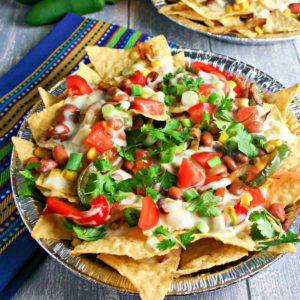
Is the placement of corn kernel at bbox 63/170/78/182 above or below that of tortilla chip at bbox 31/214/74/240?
above

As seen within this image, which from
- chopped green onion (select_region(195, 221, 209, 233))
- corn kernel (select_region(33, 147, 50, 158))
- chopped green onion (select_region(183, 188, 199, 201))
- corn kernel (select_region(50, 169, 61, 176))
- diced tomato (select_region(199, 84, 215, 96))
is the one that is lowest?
chopped green onion (select_region(195, 221, 209, 233))

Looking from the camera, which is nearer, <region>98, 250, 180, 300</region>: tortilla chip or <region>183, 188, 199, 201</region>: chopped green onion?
<region>98, 250, 180, 300</region>: tortilla chip

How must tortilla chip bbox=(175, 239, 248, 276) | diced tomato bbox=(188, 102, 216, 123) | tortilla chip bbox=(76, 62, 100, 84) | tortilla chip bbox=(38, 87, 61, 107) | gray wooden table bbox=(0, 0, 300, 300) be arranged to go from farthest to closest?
1. tortilla chip bbox=(76, 62, 100, 84)
2. tortilla chip bbox=(38, 87, 61, 107)
3. diced tomato bbox=(188, 102, 216, 123)
4. gray wooden table bbox=(0, 0, 300, 300)
5. tortilla chip bbox=(175, 239, 248, 276)

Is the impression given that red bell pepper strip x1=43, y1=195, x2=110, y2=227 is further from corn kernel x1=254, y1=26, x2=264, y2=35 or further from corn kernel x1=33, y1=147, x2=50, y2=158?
corn kernel x1=254, y1=26, x2=264, y2=35

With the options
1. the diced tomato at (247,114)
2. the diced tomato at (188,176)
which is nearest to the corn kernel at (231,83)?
the diced tomato at (247,114)

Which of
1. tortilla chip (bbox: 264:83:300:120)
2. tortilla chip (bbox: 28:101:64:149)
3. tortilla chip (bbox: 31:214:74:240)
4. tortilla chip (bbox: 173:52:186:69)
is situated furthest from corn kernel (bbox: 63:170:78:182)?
tortilla chip (bbox: 264:83:300:120)

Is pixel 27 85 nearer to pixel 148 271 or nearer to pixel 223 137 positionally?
pixel 223 137

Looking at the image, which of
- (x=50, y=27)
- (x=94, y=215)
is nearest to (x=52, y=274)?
(x=94, y=215)
